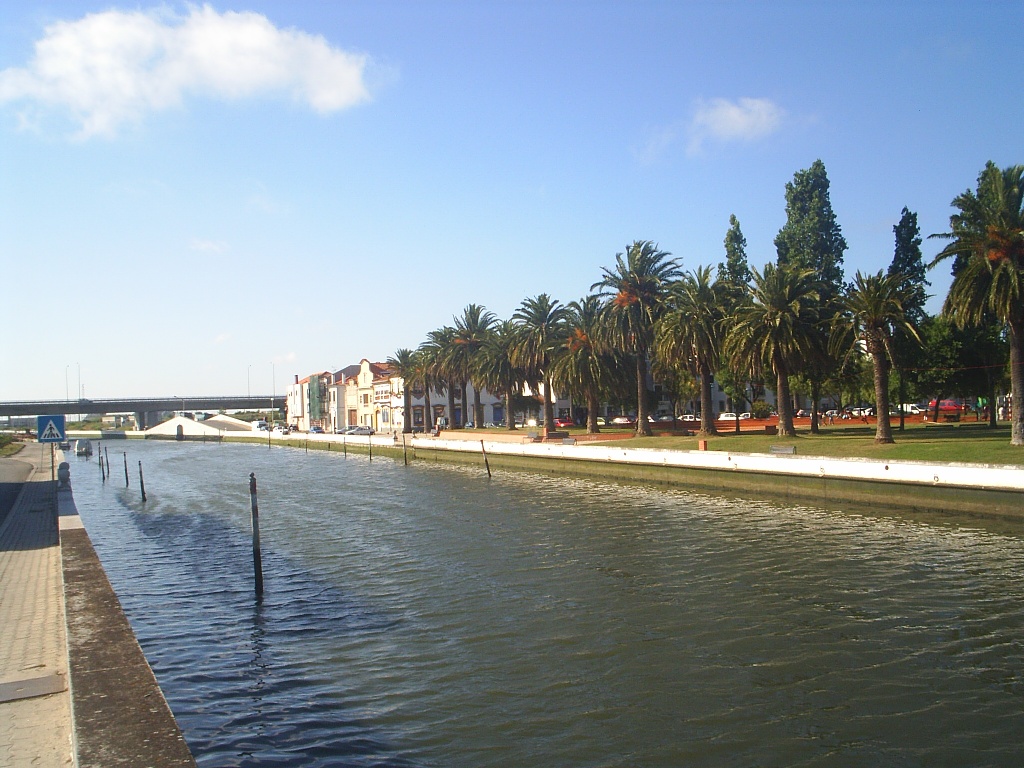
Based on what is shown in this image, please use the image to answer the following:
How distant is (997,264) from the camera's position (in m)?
34.3

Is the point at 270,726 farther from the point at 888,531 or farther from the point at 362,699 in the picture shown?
the point at 888,531

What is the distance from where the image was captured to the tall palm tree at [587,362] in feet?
198

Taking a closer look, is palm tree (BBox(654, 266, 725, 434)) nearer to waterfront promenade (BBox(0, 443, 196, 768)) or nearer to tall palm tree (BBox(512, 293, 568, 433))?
tall palm tree (BBox(512, 293, 568, 433))

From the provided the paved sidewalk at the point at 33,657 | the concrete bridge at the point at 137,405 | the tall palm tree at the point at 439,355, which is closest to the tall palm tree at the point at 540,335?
the tall palm tree at the point at 439,355

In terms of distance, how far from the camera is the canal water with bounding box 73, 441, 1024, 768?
34.7 feet

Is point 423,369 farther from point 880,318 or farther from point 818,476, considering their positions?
point 818,476

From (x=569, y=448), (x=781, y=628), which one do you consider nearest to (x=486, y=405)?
(x=569, y=448)

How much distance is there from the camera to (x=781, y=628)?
1512 centimetres

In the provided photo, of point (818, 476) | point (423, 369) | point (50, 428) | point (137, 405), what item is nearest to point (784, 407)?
point (818, 476)

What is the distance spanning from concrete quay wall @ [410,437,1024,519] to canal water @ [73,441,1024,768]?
1747 mm

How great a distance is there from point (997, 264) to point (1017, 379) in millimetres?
4786

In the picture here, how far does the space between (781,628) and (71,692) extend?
1155 centimetres

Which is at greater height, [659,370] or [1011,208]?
[1011,208]

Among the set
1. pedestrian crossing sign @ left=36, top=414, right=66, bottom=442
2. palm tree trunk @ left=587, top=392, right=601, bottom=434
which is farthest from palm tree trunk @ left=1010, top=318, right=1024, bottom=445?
pedestrian crossing sign @ left=36, top=414, right=66, bottom=442
